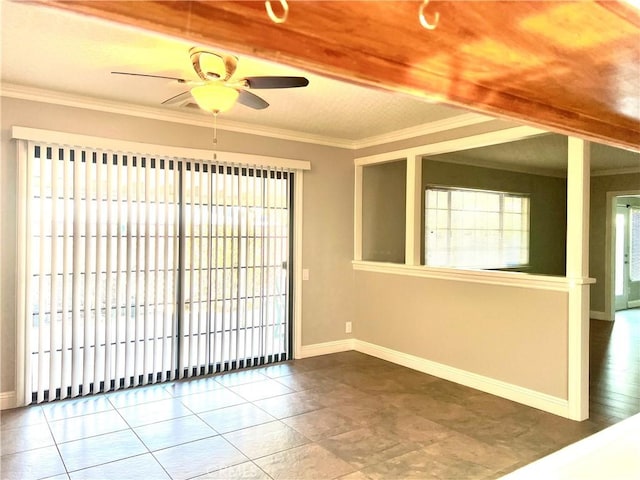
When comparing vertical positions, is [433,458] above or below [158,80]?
below

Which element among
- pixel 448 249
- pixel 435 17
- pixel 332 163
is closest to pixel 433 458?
pixel 435 17

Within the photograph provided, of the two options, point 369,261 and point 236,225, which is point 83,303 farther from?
point 369,261

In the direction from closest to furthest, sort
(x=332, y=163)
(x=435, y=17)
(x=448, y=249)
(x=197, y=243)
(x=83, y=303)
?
(x=435, y=17) < (x=83, y=303) < (x=197, y=243) < (x=332, y=163) < (x=448, y=249)

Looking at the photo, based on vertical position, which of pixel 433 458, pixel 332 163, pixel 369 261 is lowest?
pixel 433 458

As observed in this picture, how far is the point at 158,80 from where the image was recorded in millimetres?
3365

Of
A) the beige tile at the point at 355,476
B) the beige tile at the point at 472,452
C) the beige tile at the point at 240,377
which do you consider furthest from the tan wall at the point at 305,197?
the beige tile at the point at 355,476

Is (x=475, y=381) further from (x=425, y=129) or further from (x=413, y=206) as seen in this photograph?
(x=425, y=129)

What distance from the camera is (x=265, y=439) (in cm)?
310

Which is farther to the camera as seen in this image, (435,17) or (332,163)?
(332,163)

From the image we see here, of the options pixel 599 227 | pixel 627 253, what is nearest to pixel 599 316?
pixel 599 227

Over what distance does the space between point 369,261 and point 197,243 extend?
2112 mm

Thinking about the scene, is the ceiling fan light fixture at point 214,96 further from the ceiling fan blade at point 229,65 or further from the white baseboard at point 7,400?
the white baseboard at point 7,400

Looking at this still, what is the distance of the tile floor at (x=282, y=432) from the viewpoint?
8.87 ft

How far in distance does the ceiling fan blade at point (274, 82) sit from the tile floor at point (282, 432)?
2305 mm
